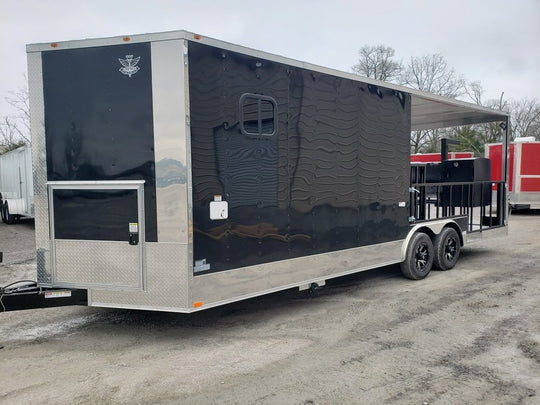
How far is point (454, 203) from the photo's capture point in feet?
25.9

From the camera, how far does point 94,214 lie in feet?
13.9

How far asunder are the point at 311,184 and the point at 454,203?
3.94 meters

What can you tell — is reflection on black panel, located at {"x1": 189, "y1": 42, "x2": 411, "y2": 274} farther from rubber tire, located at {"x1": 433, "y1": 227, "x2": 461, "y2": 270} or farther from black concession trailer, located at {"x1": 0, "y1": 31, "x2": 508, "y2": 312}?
rubber tire, located at {"x1": 433, "y1": 227, "x2": 461, "y2": 270}

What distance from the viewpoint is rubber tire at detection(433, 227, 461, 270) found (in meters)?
7.20

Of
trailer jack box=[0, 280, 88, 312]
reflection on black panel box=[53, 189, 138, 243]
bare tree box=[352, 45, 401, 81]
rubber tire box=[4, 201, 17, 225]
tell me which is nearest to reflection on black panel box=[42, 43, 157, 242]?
reflection on black panel box=[53, 189, 138, 243]

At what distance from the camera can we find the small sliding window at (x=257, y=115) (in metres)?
4.43

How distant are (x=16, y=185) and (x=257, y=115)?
12.9 m

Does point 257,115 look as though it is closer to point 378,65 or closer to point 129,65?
point 129,65

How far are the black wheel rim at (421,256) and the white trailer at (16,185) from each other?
32.4 ft

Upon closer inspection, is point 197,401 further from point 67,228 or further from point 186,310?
point 67,228

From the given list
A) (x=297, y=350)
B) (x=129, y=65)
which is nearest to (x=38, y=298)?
(x=129, y=65)

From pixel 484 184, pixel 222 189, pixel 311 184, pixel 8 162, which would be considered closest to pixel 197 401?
pixel 222 189

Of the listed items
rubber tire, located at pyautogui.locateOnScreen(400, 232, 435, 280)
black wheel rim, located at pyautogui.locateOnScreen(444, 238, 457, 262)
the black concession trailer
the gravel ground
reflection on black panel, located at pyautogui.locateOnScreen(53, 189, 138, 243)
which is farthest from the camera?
black wheel rim, located at pyautogui.locateOnScreen(444, 238, 457, 262)

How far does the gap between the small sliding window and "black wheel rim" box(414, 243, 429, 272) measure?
11.1 feet
